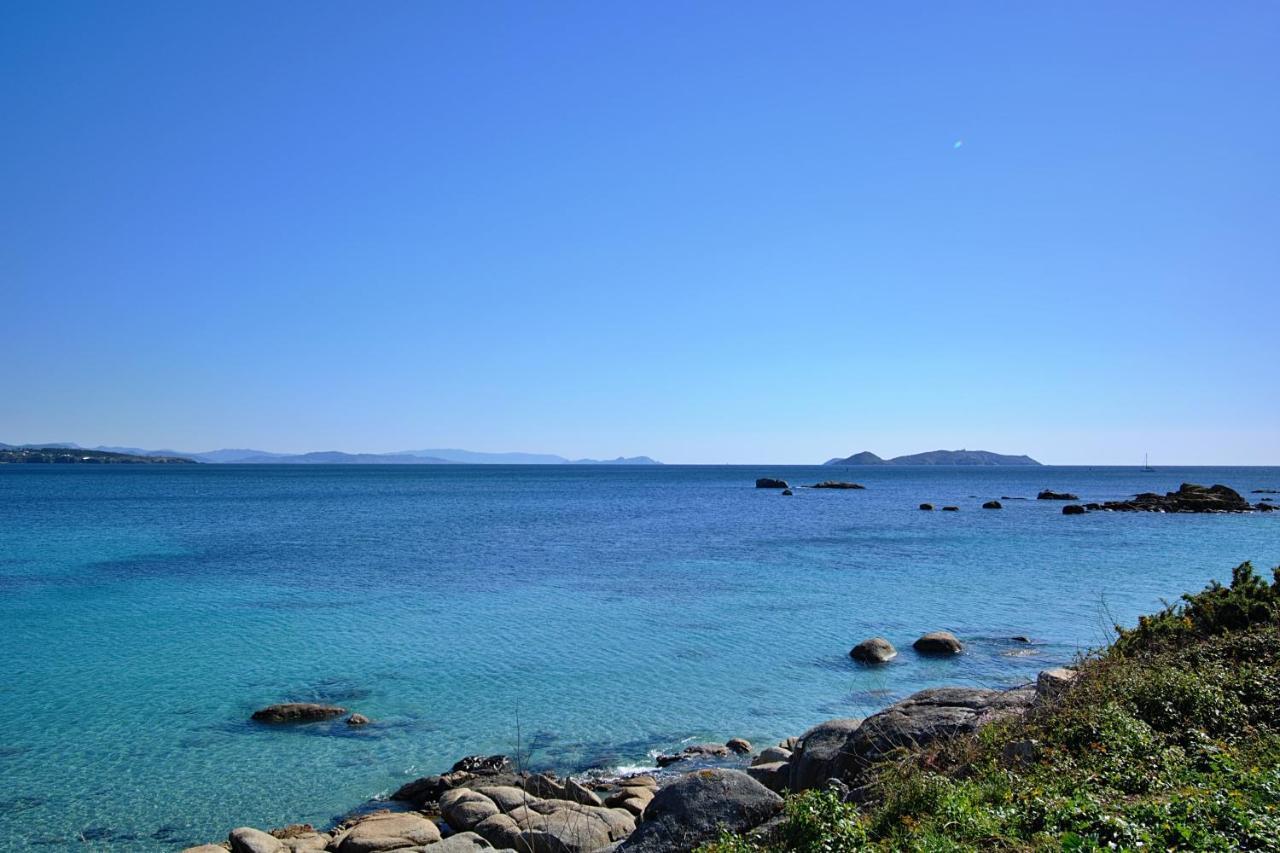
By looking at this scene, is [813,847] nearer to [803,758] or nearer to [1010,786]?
[1010,786]

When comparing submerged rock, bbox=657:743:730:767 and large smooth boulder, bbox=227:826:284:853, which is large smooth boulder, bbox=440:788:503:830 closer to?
large smooth boulder, bbox=227:826:284:853

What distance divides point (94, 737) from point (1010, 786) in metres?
17.5

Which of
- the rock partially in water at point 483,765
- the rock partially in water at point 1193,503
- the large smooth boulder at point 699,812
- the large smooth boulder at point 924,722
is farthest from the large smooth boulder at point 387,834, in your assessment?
the rock partially in water at point 1193,503

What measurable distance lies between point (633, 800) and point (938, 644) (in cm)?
1335

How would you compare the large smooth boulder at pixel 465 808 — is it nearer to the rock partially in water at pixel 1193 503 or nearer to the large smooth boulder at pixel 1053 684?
the large smooth boulder at pixel 1053 684

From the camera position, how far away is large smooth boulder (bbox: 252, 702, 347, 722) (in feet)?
58.7

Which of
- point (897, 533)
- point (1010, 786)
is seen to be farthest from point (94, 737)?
point (897, 533)

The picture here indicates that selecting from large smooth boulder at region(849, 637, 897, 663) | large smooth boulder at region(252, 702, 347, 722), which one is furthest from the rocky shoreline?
large smooth boulder at region(849, 637, 897, 663)

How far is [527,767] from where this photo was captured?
50.1ft

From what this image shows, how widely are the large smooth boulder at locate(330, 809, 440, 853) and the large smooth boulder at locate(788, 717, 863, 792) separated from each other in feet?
18.1

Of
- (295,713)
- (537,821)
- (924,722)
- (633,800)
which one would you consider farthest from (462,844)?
(295,713)

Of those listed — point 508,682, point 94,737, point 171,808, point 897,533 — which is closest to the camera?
point 171,808

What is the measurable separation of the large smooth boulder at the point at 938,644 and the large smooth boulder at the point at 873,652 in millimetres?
1020

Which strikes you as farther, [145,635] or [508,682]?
[145,635]
